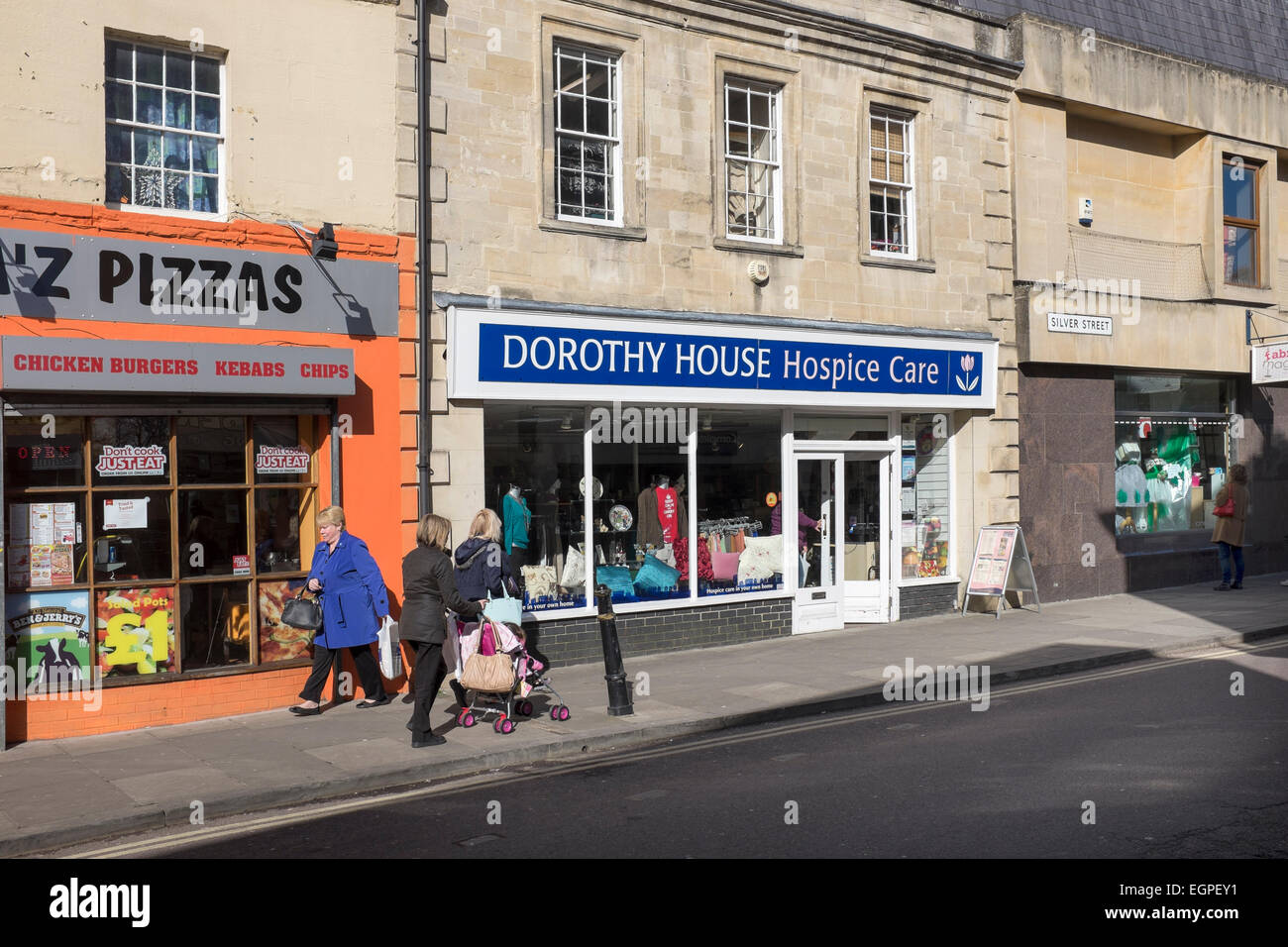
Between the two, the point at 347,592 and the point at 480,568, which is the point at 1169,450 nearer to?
the point at 480,568

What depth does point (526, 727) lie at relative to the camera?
995 centimetres

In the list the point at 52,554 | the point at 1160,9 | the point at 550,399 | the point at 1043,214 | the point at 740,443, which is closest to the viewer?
the point at 52,554

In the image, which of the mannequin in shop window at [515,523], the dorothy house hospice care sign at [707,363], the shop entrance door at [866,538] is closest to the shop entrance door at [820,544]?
the shop entrance door at [866,538]

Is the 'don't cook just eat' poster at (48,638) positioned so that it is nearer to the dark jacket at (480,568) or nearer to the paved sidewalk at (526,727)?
the paved sidewalk at (526,727)

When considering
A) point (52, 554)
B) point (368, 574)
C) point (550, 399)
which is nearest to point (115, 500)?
point (52, 554)

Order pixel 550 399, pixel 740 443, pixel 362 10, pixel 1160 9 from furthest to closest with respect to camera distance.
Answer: pixel 1160 9 → pixel 740 443 → pixel 550 399 → pixel 362 10

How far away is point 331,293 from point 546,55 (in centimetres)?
369

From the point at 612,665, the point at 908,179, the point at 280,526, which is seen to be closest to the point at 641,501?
the point at 612,665

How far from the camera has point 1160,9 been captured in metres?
19.5

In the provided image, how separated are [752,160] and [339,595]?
7.37m

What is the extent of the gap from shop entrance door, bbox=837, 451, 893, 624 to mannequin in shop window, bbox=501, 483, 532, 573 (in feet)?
15.9

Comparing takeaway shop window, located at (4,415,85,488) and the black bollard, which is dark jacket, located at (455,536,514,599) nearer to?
the black bollard

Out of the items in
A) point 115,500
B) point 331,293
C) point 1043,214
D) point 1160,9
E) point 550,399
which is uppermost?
point 1160,9
